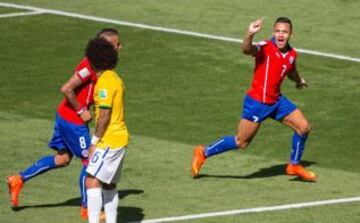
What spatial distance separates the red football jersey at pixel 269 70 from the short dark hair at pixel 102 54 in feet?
11.7

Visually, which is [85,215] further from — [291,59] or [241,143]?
[291,59]

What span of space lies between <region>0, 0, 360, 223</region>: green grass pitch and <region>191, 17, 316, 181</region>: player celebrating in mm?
336

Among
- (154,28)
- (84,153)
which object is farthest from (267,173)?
(154,28)

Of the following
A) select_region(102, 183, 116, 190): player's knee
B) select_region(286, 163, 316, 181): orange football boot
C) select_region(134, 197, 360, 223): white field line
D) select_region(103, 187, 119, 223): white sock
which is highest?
select_region(102, 183, 116, 190): player's knee

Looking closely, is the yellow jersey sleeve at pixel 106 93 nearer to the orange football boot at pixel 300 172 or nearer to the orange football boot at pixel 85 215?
the orange football boot at pixel 85 215

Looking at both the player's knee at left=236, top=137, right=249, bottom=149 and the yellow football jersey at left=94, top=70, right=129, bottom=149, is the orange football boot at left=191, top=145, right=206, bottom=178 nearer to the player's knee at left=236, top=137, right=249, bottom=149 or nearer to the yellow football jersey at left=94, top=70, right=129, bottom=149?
the player's knee at left=236, top=137, right=249, bottom=149

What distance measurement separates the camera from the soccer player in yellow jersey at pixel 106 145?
14.0 metres

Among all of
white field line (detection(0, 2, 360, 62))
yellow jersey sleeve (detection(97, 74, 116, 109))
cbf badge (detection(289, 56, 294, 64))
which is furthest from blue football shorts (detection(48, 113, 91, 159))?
white field line (detection(0, 2, 360, 62))

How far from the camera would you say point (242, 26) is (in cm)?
2598

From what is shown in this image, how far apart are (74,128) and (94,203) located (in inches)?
65.3

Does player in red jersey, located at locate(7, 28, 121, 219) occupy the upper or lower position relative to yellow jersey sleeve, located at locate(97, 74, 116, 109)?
lower

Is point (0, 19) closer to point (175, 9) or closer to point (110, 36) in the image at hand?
point (175, 9)

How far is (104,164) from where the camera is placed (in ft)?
46.3

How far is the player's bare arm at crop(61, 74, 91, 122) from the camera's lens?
1533cm
